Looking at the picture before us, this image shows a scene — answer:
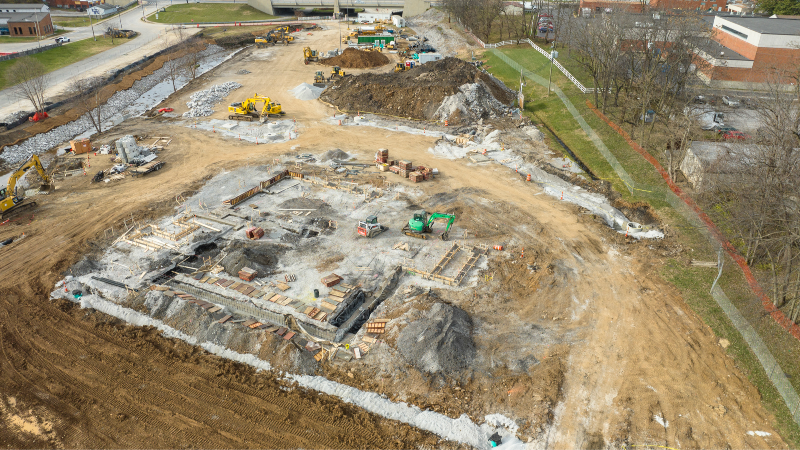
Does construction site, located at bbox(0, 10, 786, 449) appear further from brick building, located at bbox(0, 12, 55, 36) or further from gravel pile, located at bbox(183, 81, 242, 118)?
brick building, located at bbox(0, 12, 55, 36)

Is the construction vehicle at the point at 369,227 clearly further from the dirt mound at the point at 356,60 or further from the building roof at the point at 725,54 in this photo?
the dirt mound at the point at 356,60

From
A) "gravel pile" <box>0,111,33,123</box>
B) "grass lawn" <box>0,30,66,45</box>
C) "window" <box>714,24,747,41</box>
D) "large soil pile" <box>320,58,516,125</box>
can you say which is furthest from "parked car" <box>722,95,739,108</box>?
"grass lawn" <box>0,30,66,45</box>

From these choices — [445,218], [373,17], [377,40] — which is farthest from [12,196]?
[373,17]

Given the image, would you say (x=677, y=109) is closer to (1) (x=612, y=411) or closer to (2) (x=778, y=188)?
(2) (x=778, y=188)

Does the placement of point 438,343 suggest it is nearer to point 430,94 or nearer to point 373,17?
point 430,94

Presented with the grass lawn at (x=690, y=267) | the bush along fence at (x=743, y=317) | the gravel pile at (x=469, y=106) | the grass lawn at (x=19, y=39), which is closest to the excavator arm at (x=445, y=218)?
the grass lawn at (x=690, y=267)
